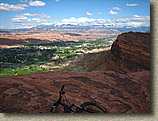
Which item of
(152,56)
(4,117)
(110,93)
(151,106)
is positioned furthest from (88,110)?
(152,56)

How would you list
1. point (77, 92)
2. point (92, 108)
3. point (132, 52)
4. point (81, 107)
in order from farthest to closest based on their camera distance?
point (132, 52)
point (77, 92)
point (92, 108)
point (81, 107)

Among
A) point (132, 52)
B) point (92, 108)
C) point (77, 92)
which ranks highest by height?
point (132, 52)

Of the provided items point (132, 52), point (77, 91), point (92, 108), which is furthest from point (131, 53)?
point (92, 108)

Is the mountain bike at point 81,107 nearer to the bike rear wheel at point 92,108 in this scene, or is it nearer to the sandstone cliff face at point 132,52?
the bike rear wheel at point 92,108

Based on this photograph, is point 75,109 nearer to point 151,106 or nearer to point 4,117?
point 4,117

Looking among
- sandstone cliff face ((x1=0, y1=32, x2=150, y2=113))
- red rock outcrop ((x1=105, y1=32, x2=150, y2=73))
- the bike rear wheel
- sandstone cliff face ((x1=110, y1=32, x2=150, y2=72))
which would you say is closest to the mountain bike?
the bike rear wheel

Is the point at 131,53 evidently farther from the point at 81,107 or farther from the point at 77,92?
the point at 81,107

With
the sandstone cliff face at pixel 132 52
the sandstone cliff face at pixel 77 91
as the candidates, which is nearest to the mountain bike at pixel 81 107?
the sandstone cliff face at pixel 77 91
